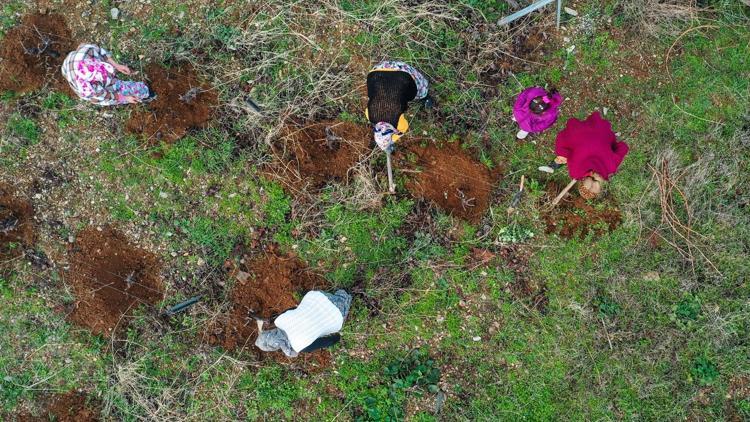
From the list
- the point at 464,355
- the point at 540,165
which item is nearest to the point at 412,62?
the point at 540,165

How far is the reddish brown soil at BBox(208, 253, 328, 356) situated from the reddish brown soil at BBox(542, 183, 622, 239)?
2051mm

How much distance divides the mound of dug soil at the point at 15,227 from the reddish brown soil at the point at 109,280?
445mm

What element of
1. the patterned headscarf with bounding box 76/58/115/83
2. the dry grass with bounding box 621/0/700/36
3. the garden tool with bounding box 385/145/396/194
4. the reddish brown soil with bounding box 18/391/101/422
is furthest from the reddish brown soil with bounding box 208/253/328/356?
the dry grass with bounding box 621/0/700/36

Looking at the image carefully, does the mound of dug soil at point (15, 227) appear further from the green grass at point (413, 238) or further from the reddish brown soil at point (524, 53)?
the reddish brown soil at point (524, 53)

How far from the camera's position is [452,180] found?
421 cm

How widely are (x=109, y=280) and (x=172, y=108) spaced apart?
1583 millimetres

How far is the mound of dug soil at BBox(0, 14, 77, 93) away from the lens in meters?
4.32

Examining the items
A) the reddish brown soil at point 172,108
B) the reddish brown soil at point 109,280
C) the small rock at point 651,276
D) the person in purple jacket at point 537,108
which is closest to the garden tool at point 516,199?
the person in purple jacket at point 537,108

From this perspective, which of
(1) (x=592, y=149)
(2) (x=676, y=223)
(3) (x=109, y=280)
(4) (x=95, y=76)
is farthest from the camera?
(3) (x=109, y=280)

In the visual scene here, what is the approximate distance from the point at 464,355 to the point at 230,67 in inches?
127

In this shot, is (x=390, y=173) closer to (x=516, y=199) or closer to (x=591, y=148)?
(x=516, y=199)

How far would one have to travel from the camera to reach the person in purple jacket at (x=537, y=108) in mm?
3470

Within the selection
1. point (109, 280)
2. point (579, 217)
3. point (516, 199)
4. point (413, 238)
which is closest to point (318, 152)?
point (413, 238)

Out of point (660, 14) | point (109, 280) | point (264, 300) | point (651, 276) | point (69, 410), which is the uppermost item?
point (660, 14)
